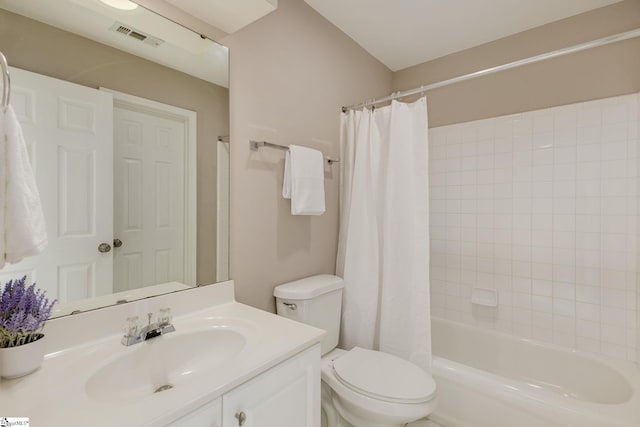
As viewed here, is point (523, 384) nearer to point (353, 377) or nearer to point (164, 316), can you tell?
point (353, 377)

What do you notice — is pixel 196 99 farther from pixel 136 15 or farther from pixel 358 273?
pixel 358 273

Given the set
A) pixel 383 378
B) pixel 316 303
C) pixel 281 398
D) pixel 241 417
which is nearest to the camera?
pixel 241 417

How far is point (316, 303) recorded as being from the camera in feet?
5.21

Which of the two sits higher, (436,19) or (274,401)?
(436,19)

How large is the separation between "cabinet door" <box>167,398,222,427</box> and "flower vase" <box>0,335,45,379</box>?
17.5 inches

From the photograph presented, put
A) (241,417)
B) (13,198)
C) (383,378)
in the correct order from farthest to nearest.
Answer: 1. (383,378)
2. (241,417)
3. (13,198)

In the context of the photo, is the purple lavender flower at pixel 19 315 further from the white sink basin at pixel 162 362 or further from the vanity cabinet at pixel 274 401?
the vanity cabinet at pixel 274 401

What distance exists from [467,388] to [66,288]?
1.76m

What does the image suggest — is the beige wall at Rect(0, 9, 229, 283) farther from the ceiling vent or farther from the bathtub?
the bathtub

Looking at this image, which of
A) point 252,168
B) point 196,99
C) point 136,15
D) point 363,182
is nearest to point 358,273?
point 363,182

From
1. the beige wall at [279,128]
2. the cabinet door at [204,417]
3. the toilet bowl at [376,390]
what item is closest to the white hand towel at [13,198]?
the cabinet door at [204,417]

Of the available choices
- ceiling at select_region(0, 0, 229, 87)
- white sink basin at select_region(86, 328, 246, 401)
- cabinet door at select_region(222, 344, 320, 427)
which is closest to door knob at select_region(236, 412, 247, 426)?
cabinet door at select_region(222, 344, 320, 427)

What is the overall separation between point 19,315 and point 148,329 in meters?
0.34

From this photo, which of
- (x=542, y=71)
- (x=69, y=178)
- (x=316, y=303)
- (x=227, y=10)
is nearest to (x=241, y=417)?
(x=316, y=303)
